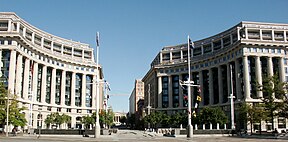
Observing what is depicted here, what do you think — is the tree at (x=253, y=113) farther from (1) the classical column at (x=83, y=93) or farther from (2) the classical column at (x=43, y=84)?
(1) the classical column at (x=83, y=93)

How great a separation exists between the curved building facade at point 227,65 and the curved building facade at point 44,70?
35.4 metres

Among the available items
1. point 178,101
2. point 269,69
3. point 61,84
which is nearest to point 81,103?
point 61,84

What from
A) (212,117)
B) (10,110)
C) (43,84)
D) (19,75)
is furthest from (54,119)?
(212,117)

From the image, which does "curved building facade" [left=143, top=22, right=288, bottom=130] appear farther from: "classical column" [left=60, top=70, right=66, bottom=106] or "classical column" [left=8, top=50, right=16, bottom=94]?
"classical column" [left=8, top=50, right=16, bottom=94]

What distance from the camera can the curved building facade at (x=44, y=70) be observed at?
10281cm

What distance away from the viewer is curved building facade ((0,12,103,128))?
337 feet

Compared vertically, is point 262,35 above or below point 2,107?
above

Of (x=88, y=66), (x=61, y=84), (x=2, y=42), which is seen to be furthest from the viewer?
(x=88, y=66)

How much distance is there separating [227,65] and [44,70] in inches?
2889

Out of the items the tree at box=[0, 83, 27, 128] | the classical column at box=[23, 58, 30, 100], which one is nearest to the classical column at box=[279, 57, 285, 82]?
the tree at box=[0, 83, 27, 128]

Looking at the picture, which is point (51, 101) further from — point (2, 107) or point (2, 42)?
point (2, 107)

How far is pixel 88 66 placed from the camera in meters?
152

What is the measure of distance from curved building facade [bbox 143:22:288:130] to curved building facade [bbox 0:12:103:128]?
116 feet

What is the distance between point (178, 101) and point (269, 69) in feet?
161
